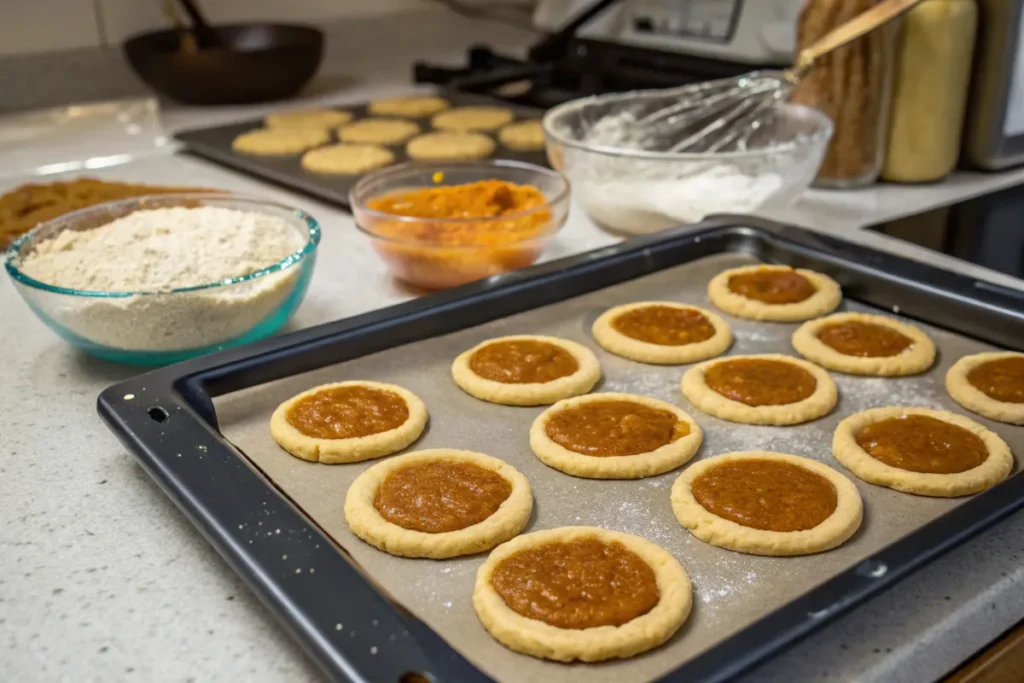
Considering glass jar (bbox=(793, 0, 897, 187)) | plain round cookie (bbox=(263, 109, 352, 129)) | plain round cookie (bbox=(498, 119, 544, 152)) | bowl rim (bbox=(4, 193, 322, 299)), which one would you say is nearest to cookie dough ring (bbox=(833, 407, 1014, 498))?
bowl rim (bbox=(4, 193, 322, 299))

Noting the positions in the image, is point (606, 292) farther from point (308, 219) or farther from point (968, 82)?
point (968, 82)

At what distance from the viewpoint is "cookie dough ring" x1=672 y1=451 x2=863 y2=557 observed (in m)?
0.84

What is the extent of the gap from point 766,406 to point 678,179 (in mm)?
532

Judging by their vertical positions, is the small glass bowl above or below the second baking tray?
above

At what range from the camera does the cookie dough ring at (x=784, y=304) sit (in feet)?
4.23

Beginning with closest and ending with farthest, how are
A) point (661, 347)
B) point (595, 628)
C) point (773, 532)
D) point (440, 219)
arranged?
point (595, 628) → point (773, 532) → point (661, 347) → point (440, 219)

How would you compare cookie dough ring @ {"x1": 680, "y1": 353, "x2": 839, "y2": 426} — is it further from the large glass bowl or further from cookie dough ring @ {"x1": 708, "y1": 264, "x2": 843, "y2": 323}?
the large glass bowl

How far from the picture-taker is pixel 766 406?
1.08m

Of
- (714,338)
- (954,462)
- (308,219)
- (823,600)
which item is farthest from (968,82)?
(823,600)

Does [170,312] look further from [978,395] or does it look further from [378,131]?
[378,131]

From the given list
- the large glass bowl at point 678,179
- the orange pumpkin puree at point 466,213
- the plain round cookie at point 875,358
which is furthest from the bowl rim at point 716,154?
the plain round cookie at point 875,358

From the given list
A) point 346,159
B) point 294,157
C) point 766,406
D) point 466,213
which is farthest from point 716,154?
point 294,157

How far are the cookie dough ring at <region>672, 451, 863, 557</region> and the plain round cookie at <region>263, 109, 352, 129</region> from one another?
1489 millimetres

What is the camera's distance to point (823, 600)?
2.27 ft
